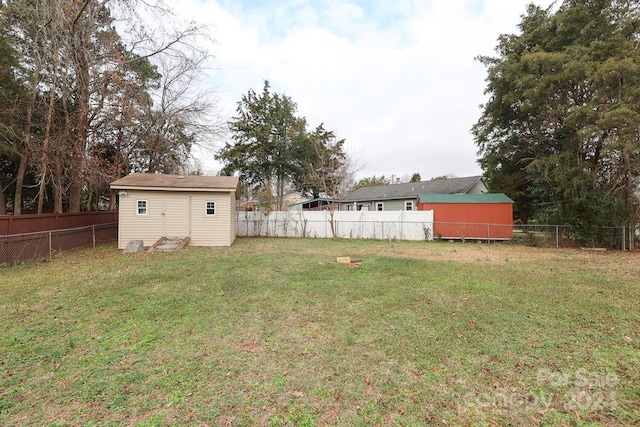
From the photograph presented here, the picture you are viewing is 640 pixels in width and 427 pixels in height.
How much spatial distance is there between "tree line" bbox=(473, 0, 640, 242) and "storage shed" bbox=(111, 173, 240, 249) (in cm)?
1364

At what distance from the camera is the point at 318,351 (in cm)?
303

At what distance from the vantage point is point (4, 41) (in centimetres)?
848

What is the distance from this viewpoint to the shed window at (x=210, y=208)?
1130 cm

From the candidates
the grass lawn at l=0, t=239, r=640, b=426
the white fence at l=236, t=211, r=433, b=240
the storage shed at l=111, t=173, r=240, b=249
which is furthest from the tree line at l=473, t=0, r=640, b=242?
the storage shed at l=111, t=173, r=240, b=249

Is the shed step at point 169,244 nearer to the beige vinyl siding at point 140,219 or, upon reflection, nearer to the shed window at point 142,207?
the beige vinyl siding at point 140,219

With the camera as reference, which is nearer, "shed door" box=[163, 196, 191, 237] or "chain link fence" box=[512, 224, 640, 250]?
"shed door" box=[163, 196, 191, 237]

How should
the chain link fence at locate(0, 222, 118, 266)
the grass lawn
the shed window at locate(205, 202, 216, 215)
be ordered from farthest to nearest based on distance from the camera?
the shed window at locate(205, 202, 216, 215) → the chain link fence at locate(0, 222, 118, 266) → the grass lawn

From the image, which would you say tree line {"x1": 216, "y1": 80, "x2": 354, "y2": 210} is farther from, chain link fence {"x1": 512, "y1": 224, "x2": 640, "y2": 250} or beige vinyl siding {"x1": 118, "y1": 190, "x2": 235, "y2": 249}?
chain link fence {"x1": 512, "y1": 224, "x2": 640, "y2": 250}

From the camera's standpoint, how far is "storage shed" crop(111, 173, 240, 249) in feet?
34.6

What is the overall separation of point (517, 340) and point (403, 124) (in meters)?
18.1

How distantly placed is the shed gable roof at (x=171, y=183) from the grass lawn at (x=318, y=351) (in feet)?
16.7

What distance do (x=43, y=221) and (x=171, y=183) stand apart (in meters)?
4.08

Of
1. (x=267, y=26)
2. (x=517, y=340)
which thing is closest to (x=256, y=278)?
(x=517, y=340)

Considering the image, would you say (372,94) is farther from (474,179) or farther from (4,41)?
(4,41)
